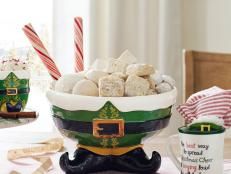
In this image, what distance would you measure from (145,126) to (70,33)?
1396 mm

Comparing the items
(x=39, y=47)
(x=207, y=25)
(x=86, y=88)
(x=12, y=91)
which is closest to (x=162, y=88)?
(x=86, y=88)

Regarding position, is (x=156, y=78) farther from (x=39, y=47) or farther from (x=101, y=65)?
(x=39, y=47)

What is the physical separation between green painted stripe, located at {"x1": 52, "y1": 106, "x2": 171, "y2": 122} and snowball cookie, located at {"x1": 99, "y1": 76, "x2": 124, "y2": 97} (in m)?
0.03

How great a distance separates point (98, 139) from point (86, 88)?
84 millimetres

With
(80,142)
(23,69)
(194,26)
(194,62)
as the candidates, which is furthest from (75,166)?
(194,26)

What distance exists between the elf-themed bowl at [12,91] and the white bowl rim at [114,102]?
0.25 m

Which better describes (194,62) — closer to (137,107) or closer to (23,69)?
(23,69)

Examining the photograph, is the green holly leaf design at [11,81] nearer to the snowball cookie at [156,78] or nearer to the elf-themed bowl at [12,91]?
the elf-themed bowl at [12,91]

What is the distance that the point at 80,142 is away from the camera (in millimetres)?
779

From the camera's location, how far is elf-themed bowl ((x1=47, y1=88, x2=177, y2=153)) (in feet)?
2.33

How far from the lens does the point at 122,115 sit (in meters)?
0.72

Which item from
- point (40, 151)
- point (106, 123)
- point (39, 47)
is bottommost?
point (40, 151)

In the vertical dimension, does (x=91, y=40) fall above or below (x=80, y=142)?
above

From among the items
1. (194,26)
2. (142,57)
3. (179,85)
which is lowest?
(179,85)
